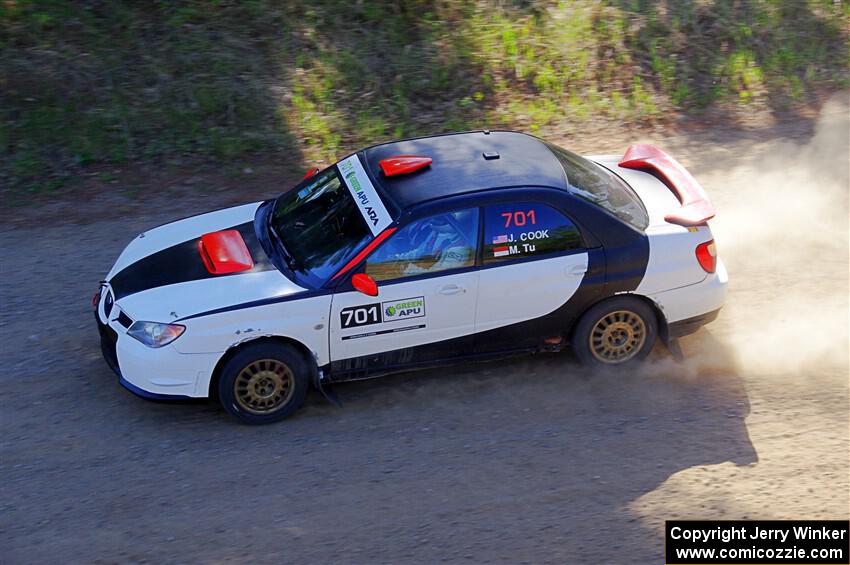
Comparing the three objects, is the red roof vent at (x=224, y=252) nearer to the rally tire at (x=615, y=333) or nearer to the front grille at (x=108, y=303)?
the front grille at (x=108, y=303)

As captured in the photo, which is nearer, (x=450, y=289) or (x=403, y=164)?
(x=450, y=289)

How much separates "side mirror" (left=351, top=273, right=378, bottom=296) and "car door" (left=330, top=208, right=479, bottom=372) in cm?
6

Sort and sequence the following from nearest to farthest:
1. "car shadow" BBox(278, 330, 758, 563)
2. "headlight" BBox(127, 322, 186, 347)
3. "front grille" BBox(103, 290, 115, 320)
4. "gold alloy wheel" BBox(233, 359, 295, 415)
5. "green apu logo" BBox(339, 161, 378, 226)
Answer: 1. "car shadow" BBox(278, 330, 758, 563)
2. "headlight" BBox(127, 322, 186, 347)
3. "gold alloy wheel" BBox(233, 359, 295, 415)
4. "green apu logo" BBox(339, 161, 378, 226)
5. "front grille" BBox(103, 290, 115, 320)

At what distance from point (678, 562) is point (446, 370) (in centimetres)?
255

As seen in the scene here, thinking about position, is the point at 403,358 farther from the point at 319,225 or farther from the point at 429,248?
the point at 319,225

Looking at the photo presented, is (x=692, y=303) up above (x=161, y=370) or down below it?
below

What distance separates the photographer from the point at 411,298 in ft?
21.9

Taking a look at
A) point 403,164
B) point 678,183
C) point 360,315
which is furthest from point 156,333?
point 678,183

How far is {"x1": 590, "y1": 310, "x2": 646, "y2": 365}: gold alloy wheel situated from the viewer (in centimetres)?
720

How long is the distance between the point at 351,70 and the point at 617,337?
6335 millimetres

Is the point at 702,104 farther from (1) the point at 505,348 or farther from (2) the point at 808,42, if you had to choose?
(1) the point at 505,348

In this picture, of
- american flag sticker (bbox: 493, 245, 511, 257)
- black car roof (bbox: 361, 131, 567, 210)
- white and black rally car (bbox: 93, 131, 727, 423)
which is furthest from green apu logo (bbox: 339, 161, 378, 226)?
american flag sticker (bbox: 493, 245, 511, 257)

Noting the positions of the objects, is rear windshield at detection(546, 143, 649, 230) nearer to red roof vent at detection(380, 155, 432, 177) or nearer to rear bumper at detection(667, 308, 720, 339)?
rear bumper at detection(667, 308, 720, 339)

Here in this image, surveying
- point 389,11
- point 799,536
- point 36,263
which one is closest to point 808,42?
point 389,11
